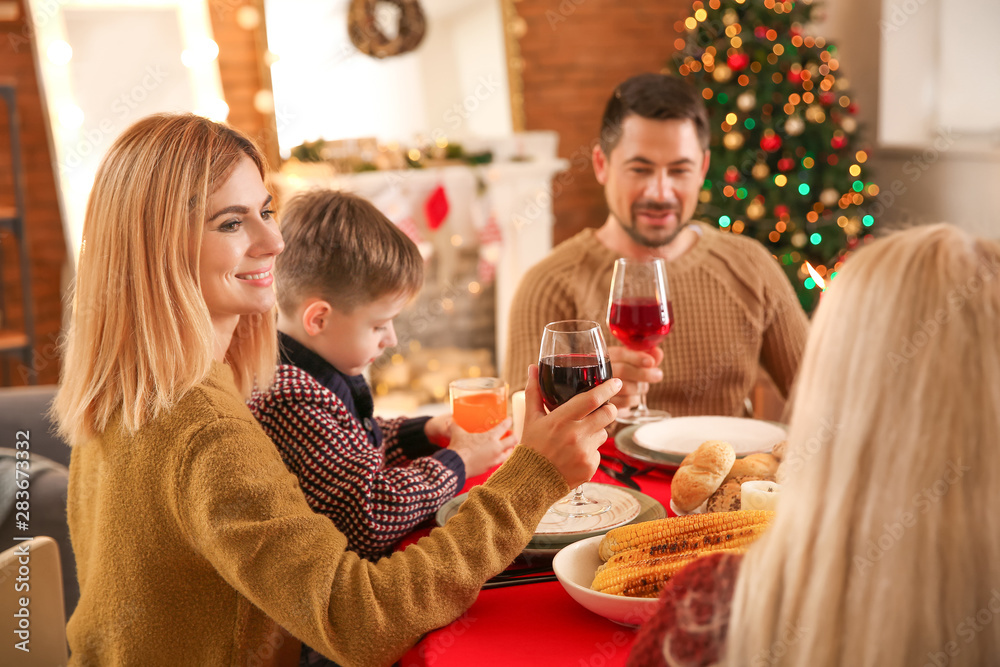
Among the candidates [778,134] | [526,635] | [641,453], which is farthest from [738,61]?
[526,635]

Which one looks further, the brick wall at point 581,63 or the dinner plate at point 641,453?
the brick wall at point 581,63

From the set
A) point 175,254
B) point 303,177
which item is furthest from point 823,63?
point 175,254

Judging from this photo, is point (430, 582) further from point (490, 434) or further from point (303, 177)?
point (303, 177)

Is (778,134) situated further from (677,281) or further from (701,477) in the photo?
(701,477)

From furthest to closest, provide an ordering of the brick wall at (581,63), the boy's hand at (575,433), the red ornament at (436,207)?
the brick wall at (581,63) < the red ornament at (436,207) < the boy's hand at (575,433)

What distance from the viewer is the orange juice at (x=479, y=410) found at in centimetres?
154

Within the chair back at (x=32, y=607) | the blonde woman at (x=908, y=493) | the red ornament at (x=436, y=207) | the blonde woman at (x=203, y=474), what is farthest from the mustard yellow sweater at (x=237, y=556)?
the red ornament at (x=436, y=207)

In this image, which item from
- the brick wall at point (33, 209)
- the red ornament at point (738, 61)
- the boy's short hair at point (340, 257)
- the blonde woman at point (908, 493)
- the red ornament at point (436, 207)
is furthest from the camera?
the red ornament at point (436, 207)

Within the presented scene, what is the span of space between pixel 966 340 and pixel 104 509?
1053mm

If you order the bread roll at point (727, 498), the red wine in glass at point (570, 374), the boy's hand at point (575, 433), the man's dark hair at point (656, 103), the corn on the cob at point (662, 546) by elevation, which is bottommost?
the bread roll at point (727, 498)

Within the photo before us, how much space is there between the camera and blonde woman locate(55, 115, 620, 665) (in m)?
1.00

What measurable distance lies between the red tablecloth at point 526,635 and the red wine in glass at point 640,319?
687mm

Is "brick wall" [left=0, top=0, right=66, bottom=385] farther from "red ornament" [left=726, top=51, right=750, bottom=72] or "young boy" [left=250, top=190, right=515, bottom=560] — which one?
"red ornament" [left=726, top=51, right=750, bottom=72]

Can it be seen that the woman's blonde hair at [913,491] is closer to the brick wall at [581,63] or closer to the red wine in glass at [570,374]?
the red wine in glass at [570,374]
